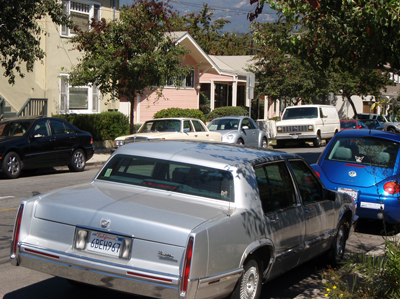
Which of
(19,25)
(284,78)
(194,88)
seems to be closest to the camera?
(19,25)

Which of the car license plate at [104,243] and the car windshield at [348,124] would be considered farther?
the car windshield at [348,124]

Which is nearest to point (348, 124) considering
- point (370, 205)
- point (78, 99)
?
point (78, 99)

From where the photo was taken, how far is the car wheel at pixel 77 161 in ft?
51.2

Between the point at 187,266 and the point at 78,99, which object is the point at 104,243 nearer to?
the point at 187,266

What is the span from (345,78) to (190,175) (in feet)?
113

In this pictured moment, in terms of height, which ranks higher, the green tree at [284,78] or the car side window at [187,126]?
the green tree at [284,78]

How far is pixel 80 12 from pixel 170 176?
1999cm

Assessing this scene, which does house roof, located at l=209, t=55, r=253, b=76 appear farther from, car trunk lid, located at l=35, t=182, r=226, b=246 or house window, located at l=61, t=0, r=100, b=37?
car trunk lid, located at l=35, t=182, r=226, b=246

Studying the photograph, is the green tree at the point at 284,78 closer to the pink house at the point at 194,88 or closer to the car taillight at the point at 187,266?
the pink house at the point at 194,88

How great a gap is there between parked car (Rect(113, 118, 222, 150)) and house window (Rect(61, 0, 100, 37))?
307 inches

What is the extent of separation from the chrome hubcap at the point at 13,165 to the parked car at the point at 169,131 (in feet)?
11.7

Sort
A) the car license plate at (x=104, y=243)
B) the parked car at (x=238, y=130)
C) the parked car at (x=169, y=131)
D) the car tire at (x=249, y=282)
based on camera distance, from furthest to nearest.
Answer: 1. the parked car at (x=238, y=130)
2. the parked car at (x=169, y=131)
3. the car tire at (x=249, y=282)
4. the car license plate at (x=104, y=243)

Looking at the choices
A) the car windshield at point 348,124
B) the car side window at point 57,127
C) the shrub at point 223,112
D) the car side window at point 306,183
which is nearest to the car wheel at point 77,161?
the car side window at point 57,127

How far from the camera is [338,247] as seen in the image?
6.63 meters
